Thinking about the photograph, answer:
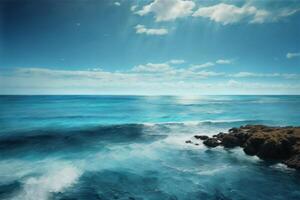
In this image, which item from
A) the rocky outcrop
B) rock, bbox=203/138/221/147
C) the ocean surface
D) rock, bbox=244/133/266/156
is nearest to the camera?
the ocean surface

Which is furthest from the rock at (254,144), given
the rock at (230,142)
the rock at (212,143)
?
the rock at (212,143)

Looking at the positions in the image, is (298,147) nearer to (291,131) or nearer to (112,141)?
(291,131)

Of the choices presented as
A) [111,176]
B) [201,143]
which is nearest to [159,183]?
[111,176]

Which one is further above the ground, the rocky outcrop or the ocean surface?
the rocky outcrop

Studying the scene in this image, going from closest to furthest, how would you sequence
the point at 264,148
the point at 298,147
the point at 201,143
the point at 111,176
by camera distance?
the point at 111,176
the point at 298,147
the point at 264,148
the point at 201,143

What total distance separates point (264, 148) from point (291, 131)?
453 cm

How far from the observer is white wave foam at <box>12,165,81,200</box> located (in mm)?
15048

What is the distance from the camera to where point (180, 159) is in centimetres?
2350

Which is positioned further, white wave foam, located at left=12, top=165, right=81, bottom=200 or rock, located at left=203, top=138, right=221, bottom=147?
rock, located at left=203, top=138, right=221, bottom=147

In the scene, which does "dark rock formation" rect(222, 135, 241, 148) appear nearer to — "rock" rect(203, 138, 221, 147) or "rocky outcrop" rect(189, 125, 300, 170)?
"rock" rect(203, 138, 221, 147)

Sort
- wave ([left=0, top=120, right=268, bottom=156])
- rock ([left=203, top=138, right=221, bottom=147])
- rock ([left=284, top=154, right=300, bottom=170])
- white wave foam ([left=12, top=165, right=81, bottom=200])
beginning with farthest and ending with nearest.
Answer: rock ([left=203, top=138, right=221, bottom=147]) < wave ([left=0, top=120, right=268, bottom=156]) < rock ([left=284, top=154, right=300, bottom=170]) < white wave foam ([left=12, top=165, right=81, bottom=200])

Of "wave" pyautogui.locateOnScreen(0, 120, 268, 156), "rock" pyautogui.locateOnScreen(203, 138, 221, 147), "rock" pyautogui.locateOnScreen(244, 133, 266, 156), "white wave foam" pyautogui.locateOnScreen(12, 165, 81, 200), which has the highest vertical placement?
"rock" pyautogui.locateOnScreen(244, 133, 266, 156)

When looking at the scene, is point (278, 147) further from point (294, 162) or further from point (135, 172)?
point (135, 172)

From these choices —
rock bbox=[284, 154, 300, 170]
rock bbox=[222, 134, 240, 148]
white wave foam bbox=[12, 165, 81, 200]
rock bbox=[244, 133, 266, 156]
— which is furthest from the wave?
rock bbox=[284, 154, 300, 170]
